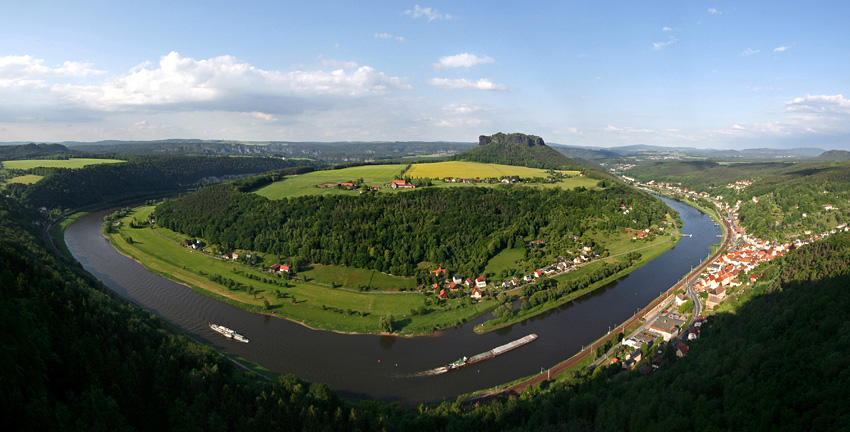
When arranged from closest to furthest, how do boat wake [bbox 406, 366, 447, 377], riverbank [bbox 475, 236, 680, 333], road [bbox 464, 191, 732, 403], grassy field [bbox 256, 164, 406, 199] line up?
1. road [bbox 464, 191, 732, 403]
2. boat wake [bbox 406, 366, 447, 377]
3. riverbank [bbox 475, 236, 680, 333]
4. grassy field [bbox 256, 164, 406, 199]

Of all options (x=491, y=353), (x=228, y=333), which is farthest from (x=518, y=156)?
(x=228, y=333)

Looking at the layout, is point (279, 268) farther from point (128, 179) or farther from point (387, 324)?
point (128, 179)

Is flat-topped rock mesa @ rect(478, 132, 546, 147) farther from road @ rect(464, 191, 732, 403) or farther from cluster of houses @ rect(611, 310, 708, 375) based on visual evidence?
cluster of houses @ rect(611, 310, 708, 375)

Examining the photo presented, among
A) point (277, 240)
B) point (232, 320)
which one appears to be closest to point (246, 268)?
point (277, 240)

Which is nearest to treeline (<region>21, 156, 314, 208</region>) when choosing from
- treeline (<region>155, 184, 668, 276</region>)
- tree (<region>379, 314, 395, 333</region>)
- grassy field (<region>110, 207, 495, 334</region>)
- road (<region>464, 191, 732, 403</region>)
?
treeline (<region>155, 184, 668, 276</region>)

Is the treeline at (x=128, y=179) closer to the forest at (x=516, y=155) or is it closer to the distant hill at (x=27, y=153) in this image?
the distant hill at (x=27, y=153)

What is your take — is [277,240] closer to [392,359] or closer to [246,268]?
[246,268]
